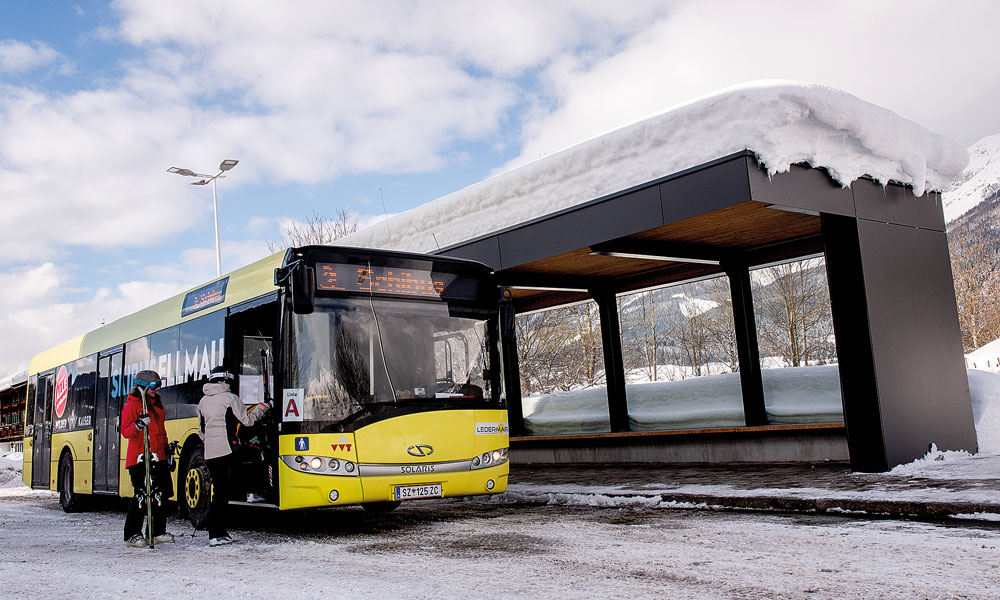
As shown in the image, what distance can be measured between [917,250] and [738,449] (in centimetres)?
411

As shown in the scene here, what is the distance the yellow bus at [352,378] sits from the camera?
7953 millimetres

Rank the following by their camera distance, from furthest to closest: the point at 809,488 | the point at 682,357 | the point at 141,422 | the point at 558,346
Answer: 1. the point at 558,346
2. the point at 682,357
3. the point at 809,488
4. the point at 141,422

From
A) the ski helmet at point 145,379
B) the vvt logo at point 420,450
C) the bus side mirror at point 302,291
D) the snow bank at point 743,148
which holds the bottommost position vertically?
the vvt logo at point 420,450

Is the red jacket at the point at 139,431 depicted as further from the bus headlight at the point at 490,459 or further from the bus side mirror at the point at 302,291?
the bus headlight at the point at 490,459

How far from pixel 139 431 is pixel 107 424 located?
16.2 feet

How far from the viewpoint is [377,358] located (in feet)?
27.2

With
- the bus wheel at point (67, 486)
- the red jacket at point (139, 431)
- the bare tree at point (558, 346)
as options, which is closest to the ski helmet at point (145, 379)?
the red jacket at point (139, 431)

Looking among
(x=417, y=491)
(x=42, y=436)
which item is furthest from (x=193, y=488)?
(x=42, y=436)

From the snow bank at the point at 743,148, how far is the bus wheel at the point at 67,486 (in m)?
7.88

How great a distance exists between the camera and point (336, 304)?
829cm

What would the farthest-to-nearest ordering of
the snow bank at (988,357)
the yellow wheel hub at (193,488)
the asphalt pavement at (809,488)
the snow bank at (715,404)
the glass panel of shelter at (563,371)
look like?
the snow bank at (988,357)
the glass panel of shelter at (563,371)
the snow bank at (715,404)
the yellow wheel hub at (193,488)
the asphalt pavement at (809,488)

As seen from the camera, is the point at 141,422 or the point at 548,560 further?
the point at 141,422

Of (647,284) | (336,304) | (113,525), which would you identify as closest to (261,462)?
(336,304)

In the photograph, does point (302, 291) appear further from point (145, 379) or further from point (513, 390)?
point (513, 390)
